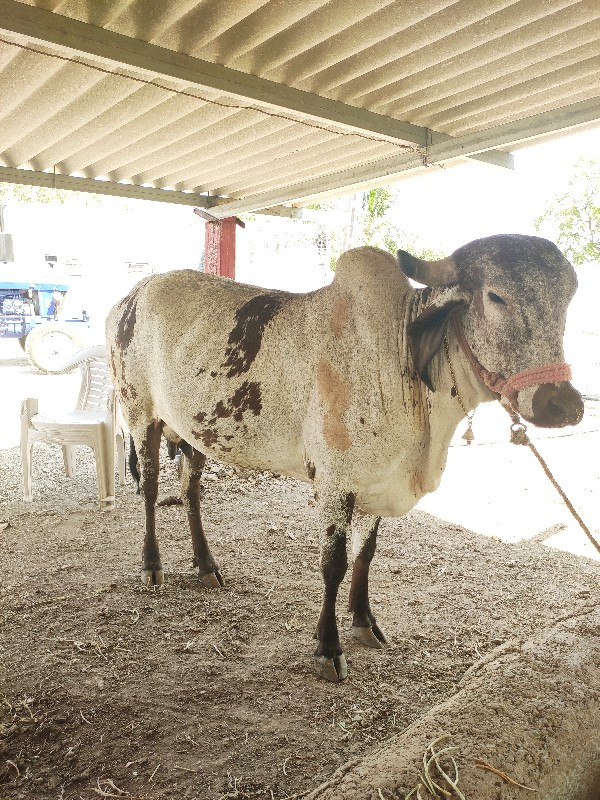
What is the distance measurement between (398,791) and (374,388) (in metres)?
1.53

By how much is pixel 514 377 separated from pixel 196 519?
2180mm

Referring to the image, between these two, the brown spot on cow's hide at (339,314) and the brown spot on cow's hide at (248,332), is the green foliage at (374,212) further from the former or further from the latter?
the brown spot on cow's hide at (339,314)

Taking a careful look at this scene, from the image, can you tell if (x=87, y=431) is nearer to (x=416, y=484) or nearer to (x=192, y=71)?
(x=192, y=71)

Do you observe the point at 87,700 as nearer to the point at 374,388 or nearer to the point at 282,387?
the point at 282,387

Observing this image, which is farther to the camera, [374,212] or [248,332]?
[374,212]

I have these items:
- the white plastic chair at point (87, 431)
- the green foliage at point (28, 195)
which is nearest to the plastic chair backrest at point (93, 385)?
the white plastic chair at point (87, 431)

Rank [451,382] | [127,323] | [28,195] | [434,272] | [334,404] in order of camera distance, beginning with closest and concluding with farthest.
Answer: [434,272], [451,382], [334,404], [127,323], [28,195]

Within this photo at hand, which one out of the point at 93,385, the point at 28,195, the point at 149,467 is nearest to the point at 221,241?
the point at 93,385

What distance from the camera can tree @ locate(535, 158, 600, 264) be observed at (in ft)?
46.4

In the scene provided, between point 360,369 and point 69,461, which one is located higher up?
point 360,369

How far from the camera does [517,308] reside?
2.09 m

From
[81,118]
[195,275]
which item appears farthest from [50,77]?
[195,275]

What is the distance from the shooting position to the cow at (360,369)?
83.4 inches

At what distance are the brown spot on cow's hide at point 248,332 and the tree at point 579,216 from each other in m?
12.7
